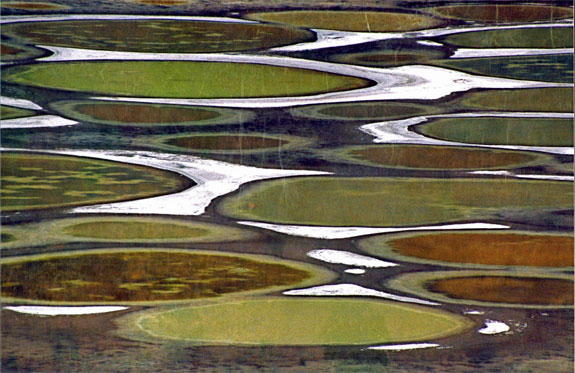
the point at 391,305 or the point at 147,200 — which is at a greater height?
the point at 147,200

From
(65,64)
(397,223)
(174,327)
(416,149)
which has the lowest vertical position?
(174,327)

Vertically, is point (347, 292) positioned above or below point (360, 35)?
below

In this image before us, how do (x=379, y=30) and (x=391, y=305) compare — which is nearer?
(x=391, y=305)

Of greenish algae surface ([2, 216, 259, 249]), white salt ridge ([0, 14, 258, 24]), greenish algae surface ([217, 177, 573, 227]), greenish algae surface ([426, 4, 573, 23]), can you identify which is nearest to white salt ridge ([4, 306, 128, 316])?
greenish algae surface ([2, 216, 259, 249])

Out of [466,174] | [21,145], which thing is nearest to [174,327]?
[21,145]

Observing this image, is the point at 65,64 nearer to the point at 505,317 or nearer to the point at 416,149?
the point at 416,149

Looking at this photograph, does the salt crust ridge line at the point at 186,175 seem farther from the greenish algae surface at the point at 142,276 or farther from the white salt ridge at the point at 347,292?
the white salt ridge at the point at 347,292

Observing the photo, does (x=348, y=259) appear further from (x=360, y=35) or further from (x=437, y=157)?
(x=360, y=35)

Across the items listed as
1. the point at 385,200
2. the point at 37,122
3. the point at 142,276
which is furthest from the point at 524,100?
the point at 37,122

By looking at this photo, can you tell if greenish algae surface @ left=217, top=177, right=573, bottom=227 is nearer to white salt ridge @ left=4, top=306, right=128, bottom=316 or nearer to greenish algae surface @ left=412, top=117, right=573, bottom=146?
greenish algae surface @ left=412, top=117, right=573, bottom=146
